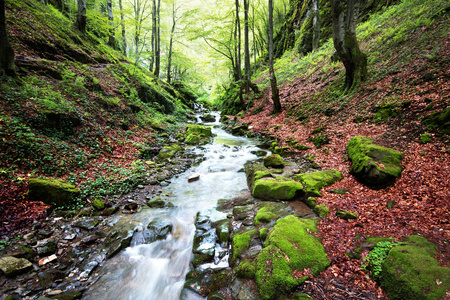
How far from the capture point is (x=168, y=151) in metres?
9.73

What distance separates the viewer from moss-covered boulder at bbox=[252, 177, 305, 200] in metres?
5.27

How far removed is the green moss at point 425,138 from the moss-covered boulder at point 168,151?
916 cm

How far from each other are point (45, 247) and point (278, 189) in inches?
217

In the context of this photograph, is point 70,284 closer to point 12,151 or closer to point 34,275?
point 34,275

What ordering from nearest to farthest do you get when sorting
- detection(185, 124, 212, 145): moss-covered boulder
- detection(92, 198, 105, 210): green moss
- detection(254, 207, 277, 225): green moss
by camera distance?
detection(254, 207, 277, 225): green moss < detection(92, 198, 105, 210): green moss < detection(185, 124, 212, 145): moss-covered boulder

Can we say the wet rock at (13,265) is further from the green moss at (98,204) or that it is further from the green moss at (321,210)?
the green moss at (321,210)

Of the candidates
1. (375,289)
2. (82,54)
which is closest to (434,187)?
(375,289)

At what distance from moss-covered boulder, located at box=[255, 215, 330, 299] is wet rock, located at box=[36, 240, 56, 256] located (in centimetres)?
415

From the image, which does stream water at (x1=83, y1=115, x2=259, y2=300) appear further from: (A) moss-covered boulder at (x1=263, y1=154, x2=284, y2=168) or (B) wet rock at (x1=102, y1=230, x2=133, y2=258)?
(A) moss-covered boulder at (x1=263, y1=154, x2=284, y2=168)

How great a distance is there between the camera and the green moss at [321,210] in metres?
4.25

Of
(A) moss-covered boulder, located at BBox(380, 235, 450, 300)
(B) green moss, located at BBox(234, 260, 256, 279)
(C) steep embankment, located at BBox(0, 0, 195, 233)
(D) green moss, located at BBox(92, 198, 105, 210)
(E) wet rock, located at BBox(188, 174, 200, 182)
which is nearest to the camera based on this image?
(A) moss-covered boulder, located at BBox(380, 235, 450, 300)

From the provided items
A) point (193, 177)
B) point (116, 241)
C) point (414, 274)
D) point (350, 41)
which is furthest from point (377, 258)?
point (350, 41)

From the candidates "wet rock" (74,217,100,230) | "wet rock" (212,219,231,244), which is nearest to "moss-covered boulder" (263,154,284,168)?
"wet rock" (212,219,231,244)

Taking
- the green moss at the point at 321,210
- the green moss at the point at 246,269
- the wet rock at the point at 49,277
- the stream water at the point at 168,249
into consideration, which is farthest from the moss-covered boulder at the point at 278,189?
the wet rock at the point at 49,277
